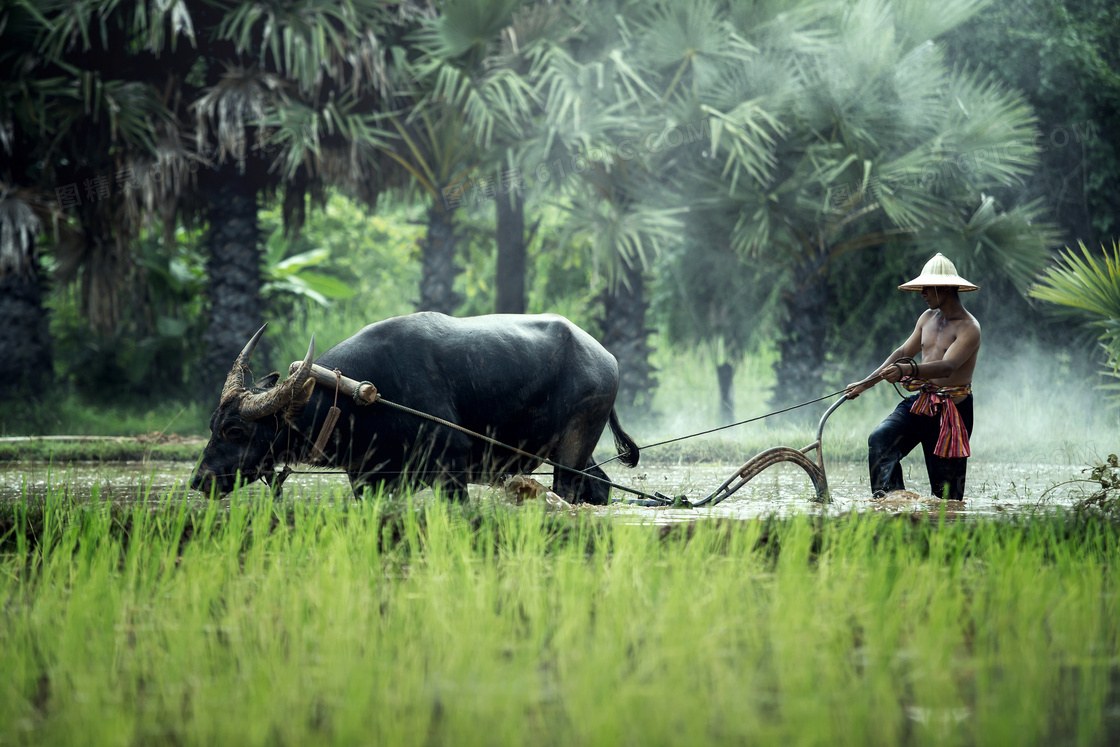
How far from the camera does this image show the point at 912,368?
4.82 m

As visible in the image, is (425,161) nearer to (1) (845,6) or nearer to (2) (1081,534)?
(1) (845,6)

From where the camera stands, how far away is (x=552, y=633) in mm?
2689

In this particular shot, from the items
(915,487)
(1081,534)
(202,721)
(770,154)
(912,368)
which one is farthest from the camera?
(770,154)

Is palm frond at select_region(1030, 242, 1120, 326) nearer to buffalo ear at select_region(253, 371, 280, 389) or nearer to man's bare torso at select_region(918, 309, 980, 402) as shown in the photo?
man's bare torso at select_region(918, 309, 980, 402)

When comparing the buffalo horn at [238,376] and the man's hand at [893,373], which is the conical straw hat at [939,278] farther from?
the buffalo horn at [238,376]

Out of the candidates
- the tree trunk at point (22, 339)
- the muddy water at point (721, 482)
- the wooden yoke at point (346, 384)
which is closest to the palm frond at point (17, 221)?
the tree trunk at point (22, 339)

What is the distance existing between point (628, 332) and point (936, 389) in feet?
21.3

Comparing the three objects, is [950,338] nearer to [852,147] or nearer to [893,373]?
[893,373]

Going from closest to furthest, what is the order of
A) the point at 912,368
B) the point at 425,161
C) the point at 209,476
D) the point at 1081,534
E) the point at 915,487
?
the point at 1081,534, the point at 209,476, the point at 912,368, the point at 915,487, the point at 425,161

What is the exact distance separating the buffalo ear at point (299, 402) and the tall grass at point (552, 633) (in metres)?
0.70

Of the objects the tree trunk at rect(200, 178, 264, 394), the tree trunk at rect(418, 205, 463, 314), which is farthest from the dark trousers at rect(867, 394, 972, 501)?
the tree trunk at rect(200, 178, 264, 394)

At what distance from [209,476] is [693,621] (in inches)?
101

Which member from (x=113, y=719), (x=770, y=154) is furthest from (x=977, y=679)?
(x=770, y=154)

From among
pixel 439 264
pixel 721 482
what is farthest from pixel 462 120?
pixel 721 482
